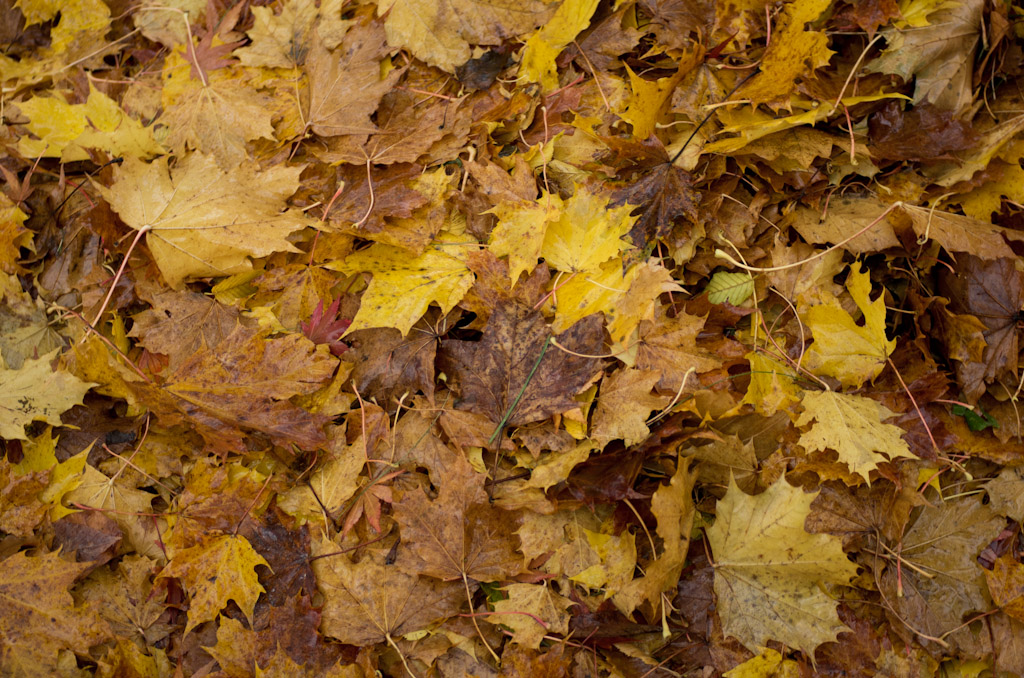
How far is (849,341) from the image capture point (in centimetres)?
143

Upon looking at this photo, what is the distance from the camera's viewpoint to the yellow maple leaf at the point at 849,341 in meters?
1.41

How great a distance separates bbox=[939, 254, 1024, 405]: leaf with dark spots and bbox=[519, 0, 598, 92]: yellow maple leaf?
1096 mm

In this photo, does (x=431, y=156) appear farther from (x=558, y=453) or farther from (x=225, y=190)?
(x=558, y=453)

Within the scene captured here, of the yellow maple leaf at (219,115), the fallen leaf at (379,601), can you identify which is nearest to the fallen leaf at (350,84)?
the yellow maple leaf at (219,115)

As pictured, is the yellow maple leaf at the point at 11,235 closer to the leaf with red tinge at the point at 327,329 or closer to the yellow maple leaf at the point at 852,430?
the leaf with red tinge at the point at 327,329

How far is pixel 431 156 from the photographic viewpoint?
62.4 inches

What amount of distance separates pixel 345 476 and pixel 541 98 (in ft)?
3.64

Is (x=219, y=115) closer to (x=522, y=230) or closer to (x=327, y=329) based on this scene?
(x=327, y=329)

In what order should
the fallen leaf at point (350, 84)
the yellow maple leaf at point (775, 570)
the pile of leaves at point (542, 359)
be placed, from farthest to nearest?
the fallen leaf at point (350, 84), the pile of leaves at point (542, 359), the yellow maple leaf at point (775, 570)

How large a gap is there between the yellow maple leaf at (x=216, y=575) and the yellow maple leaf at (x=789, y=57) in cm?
164

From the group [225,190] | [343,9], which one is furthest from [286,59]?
[225,190]

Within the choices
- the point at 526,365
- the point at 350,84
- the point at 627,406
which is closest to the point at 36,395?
the point at 350,84

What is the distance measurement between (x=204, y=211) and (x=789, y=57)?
146 centimetres

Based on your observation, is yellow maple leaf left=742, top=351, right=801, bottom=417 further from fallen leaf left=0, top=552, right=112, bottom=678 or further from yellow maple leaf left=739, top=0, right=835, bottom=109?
fallen leaf left=0, top=552, right=112, bottom=678
